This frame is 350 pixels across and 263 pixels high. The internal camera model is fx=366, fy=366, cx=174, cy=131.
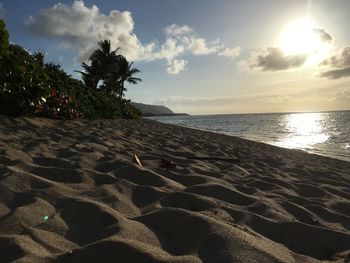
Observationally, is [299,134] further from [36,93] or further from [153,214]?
[153,214]

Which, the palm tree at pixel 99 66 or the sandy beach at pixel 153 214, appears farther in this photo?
the palm tree at pixel 99 66

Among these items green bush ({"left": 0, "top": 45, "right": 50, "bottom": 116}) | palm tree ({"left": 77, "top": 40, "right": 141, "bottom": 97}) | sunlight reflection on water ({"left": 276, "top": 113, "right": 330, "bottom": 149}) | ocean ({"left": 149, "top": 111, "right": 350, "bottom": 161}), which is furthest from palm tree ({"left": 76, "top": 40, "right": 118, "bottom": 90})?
green bush ({"left": 0, "top": 45, "right": 50, "bottom": 116})

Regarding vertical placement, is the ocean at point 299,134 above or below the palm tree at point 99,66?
below

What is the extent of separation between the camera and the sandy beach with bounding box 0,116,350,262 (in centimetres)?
193

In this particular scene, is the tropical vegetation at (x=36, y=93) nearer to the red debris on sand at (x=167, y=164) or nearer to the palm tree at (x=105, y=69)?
the red debris on sand at (x=167, y=164)

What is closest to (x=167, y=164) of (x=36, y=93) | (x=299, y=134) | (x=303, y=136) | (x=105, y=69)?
(x=36, y=93)

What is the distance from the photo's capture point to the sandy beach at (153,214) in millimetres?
1930

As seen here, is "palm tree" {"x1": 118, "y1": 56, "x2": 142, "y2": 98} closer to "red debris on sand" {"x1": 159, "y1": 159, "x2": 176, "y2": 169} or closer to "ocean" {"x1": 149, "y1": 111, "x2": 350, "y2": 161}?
"ocean" {"x1": 149, "y1": 111, "x2": 350, "y2": 161}

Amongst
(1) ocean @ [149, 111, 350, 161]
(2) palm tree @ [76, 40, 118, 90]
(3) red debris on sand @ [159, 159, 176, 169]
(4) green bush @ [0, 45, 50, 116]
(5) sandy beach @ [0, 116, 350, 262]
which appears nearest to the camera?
(5) sandy beach @ [0, 116, 350, 262]

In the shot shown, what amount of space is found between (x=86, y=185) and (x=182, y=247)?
1.39m

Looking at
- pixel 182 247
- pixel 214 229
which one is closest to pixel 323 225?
pixel 214 229

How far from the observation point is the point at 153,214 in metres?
2.49

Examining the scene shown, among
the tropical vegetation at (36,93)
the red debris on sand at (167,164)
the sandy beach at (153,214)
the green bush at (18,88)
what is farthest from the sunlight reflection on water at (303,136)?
the sandy beach at (153,214)

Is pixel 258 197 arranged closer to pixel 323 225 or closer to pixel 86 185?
pixel 323 225
